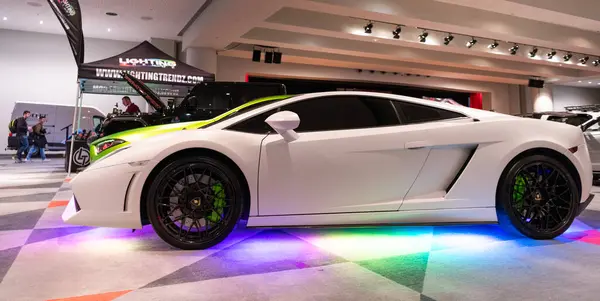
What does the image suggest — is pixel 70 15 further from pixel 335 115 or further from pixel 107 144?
pixel 335 115

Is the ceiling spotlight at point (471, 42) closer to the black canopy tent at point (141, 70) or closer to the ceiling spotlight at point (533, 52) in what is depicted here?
the ceiling spotlight at point (533, 52)

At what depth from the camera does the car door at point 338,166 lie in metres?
2.50

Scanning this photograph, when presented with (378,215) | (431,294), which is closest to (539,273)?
(431,294)

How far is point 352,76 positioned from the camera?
54.2ft

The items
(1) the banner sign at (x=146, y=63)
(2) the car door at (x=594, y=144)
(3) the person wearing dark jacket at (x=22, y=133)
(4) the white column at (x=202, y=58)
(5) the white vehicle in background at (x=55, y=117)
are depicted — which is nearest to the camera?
(2) the car door at (x=594, y=144)

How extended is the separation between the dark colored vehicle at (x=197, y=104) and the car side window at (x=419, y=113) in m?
4.21

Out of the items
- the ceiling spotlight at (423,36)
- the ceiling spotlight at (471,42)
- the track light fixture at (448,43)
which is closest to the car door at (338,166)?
the track light fixture at (448,43)

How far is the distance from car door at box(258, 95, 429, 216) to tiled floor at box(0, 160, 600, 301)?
1.00ft

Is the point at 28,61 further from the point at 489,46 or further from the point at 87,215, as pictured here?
the point at 489,46

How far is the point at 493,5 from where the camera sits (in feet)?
28.2

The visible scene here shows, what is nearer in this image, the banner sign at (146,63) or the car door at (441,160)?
the car door at (441,160)

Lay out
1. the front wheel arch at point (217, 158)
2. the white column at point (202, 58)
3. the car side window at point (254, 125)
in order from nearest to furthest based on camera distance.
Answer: the front wheel arch at point (217, 158) < the car side window at point (254, 125) < the white column at point (202, 58)

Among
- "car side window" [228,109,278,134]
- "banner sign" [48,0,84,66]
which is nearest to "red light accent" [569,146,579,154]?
"car side window" [228,109,278,134]

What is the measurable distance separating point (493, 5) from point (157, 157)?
8.65m
